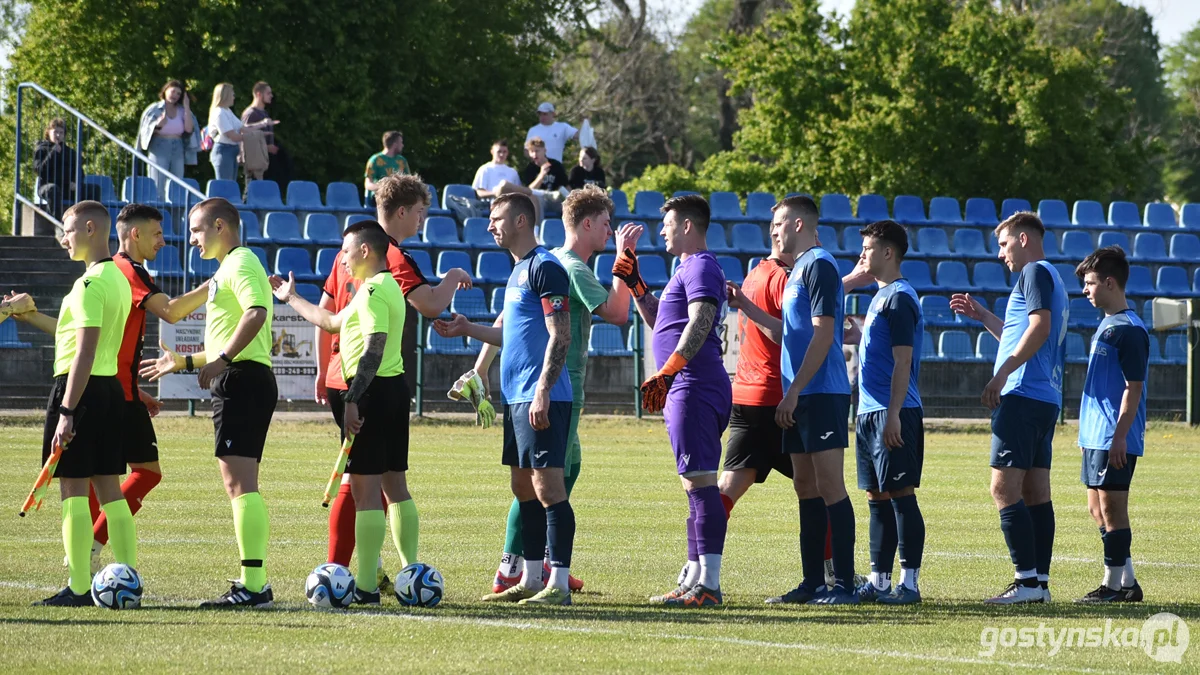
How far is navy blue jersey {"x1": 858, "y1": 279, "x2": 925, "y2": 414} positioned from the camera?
873cm

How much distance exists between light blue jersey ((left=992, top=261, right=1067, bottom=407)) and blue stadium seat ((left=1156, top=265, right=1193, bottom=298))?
805 inches

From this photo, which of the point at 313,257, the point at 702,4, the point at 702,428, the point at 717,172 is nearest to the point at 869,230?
the point at 702,428

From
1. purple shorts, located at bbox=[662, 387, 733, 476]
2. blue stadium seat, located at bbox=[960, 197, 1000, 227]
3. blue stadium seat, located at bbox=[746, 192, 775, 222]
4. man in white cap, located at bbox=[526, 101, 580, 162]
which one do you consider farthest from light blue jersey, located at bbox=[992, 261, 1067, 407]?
blue stadium seat, located at bbox=[960, 197, 1000, 227]

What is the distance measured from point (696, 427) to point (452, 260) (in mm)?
16970

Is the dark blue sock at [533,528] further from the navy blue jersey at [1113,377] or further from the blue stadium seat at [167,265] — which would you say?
the blue stadium seat at [167,265]

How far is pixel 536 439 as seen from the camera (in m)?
8.22

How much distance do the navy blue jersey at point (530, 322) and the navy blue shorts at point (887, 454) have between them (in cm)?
168

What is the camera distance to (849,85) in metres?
37.3

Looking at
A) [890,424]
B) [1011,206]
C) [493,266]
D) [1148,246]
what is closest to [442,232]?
[493,266]

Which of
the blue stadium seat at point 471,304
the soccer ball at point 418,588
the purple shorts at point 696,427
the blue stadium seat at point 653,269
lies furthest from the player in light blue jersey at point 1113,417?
the blue stadium seat at point 653,269

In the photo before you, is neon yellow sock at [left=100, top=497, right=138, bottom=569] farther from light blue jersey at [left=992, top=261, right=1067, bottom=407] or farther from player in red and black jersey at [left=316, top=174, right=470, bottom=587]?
→ light blue jersey at [left=992, top=261, right=1067, bottom=407]

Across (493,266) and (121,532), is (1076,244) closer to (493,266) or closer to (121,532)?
(493,266)

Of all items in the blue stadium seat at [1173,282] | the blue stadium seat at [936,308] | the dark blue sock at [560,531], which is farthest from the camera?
the blue stadium seat at [1173,282]

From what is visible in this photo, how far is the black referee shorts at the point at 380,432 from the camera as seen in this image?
8.03m
